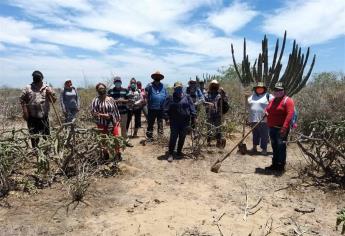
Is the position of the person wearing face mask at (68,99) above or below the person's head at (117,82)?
below

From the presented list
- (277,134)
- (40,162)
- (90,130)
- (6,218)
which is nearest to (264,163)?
(277,134)

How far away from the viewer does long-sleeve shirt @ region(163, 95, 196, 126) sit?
7.95 metres

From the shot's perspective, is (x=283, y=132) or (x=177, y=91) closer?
(x=283, y=132)

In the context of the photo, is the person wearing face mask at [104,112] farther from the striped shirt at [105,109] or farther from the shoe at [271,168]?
the shoe at [271,168]

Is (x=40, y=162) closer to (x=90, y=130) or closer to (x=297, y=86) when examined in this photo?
(x=90, y=130)

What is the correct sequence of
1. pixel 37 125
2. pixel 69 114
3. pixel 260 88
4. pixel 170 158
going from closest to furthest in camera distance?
1. pixel 37 125
2. pixel 170 158
3. pixel 260 88
4. pixel 69 114

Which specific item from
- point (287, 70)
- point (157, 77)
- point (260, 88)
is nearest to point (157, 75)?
point (157, 77)

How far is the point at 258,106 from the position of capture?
847 centimetres

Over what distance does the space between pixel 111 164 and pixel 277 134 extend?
2878mm

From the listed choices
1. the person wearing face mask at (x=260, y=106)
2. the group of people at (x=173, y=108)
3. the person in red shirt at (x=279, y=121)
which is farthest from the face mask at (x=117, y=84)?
the person in red shirt at (x=279, y=121)

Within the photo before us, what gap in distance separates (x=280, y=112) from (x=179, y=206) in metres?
2.56

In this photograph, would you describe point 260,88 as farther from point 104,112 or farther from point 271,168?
point 104,112

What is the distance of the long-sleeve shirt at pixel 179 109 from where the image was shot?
26.1 feet

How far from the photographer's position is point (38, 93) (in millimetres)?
7254
